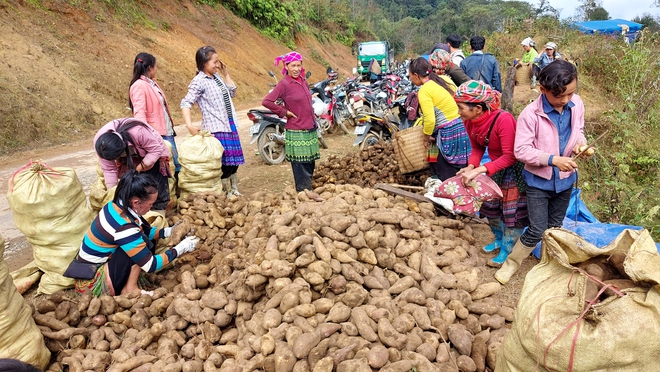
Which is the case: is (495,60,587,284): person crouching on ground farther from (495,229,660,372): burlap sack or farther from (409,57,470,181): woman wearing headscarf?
(409,57,470,181): woman wearing headscarf

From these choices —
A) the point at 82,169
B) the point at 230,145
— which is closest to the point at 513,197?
the point at 230,145

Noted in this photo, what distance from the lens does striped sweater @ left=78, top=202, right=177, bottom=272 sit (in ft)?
9.33

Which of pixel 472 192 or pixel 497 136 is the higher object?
pixel 497 136

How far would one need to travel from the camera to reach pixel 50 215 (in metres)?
3.10

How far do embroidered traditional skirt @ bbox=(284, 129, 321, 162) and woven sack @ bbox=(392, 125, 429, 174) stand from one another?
0.98 m

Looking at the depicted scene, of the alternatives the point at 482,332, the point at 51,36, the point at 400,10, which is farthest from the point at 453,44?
the point at 400,10

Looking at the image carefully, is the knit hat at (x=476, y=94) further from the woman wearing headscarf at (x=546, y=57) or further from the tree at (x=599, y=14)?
the tree at (x=599, y=14)

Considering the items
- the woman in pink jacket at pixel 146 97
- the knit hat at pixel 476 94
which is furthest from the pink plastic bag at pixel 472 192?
the woman in pink jacket at pixel 146 97

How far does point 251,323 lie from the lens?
2.46 metres

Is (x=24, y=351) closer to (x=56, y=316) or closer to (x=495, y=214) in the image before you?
(x=56, y=316)

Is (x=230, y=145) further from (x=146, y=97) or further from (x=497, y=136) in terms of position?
(x=497, y=136)

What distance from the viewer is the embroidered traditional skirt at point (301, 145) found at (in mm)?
4605

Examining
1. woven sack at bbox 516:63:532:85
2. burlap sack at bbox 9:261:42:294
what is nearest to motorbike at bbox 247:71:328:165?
burlap sack at bbox 9:261:42:294

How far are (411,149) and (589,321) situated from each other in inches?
134
